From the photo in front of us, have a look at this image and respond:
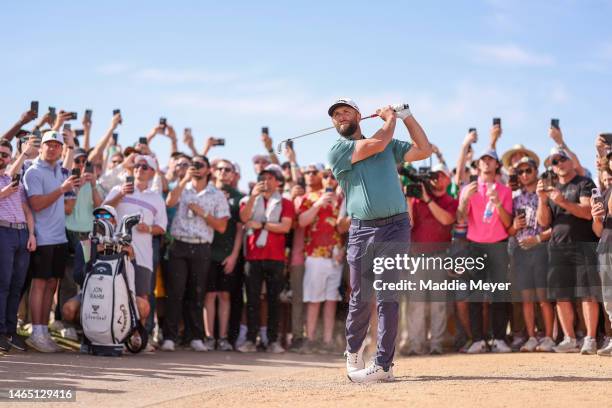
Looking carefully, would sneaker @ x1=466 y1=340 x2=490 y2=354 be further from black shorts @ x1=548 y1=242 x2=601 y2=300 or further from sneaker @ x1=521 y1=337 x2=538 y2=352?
black shorts @ x1=548 y1=242 x2=601 y2=300

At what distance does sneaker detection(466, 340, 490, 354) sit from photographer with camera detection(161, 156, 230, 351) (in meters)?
3.54

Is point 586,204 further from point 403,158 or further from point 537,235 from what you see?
point 403,158

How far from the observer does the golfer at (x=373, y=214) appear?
280 inches

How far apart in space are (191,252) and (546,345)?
15.7 ft

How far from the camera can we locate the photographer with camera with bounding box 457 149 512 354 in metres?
10.7

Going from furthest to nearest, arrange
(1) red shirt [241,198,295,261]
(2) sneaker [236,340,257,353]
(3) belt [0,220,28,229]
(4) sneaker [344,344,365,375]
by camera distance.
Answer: (1) red shirt [241,198,295,261]
(2) sneaker [236,340,257,353]
(3) belt [0,220,28,229]
(4) sneaker [344,344,365,375]

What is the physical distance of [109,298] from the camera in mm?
9633

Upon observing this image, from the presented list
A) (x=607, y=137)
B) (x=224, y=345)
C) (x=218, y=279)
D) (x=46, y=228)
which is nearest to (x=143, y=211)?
(x=46, y=228)

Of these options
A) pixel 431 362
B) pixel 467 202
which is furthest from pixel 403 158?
pixel 467 202

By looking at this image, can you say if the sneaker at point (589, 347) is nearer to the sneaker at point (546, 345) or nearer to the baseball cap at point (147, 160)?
the sneaker at point (546, 345)

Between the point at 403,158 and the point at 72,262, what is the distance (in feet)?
18.4

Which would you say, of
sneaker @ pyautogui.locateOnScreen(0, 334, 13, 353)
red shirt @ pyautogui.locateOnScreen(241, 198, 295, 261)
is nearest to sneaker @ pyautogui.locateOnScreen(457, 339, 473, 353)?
red shirt @ pyautogui.locateOnScreen(241, 198, 295, 261)

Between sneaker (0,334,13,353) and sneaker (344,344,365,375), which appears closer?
sneaker (344,344,365,375)

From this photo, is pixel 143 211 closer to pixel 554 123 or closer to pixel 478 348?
pixel 478 348
